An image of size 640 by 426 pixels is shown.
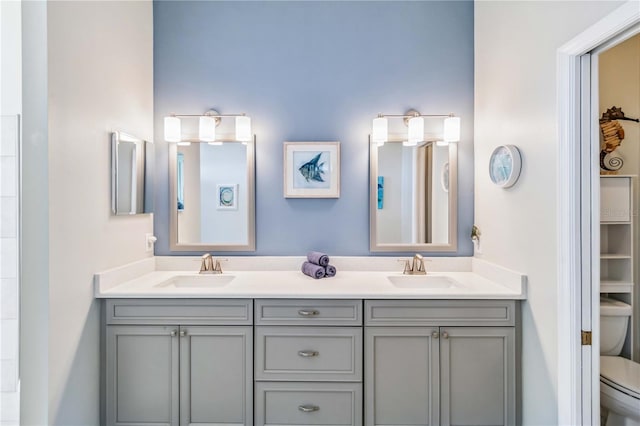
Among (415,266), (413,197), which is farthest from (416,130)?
(415,266)

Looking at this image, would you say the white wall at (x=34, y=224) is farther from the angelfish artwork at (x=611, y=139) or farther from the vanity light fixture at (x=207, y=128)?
the angelfish artwork at (x=611, y=139)

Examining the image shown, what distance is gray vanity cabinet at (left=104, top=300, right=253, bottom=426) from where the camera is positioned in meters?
1.94

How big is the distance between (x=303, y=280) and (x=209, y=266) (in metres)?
0.68

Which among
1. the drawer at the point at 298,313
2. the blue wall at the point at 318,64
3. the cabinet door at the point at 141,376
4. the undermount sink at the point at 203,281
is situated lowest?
the cabinet door at the point at 141,376

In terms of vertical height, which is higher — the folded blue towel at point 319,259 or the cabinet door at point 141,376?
the folded blue towel at point 319,259

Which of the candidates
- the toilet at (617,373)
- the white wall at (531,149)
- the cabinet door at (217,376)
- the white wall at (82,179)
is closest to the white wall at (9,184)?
the white wall at (82,179)

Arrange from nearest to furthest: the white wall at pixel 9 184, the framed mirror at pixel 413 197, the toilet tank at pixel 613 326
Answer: the white wall at pixel 9 184
the toilet tank at pixel 613 326
the framed mirror at pixel 413 197

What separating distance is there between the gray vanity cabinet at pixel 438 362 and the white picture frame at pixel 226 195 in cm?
119

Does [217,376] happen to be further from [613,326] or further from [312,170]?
[613,326]

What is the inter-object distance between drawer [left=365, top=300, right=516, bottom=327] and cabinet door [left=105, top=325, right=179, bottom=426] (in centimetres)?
109

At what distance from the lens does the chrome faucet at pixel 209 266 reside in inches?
96.8

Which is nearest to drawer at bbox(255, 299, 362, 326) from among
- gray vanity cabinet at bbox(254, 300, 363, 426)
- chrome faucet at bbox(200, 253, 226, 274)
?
gray vanity cabinet at bbox(254, 300, 363, 426)

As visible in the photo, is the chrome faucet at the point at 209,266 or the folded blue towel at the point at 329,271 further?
the chrome faucet at the point at 209,266

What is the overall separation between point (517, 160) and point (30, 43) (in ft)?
7.68
